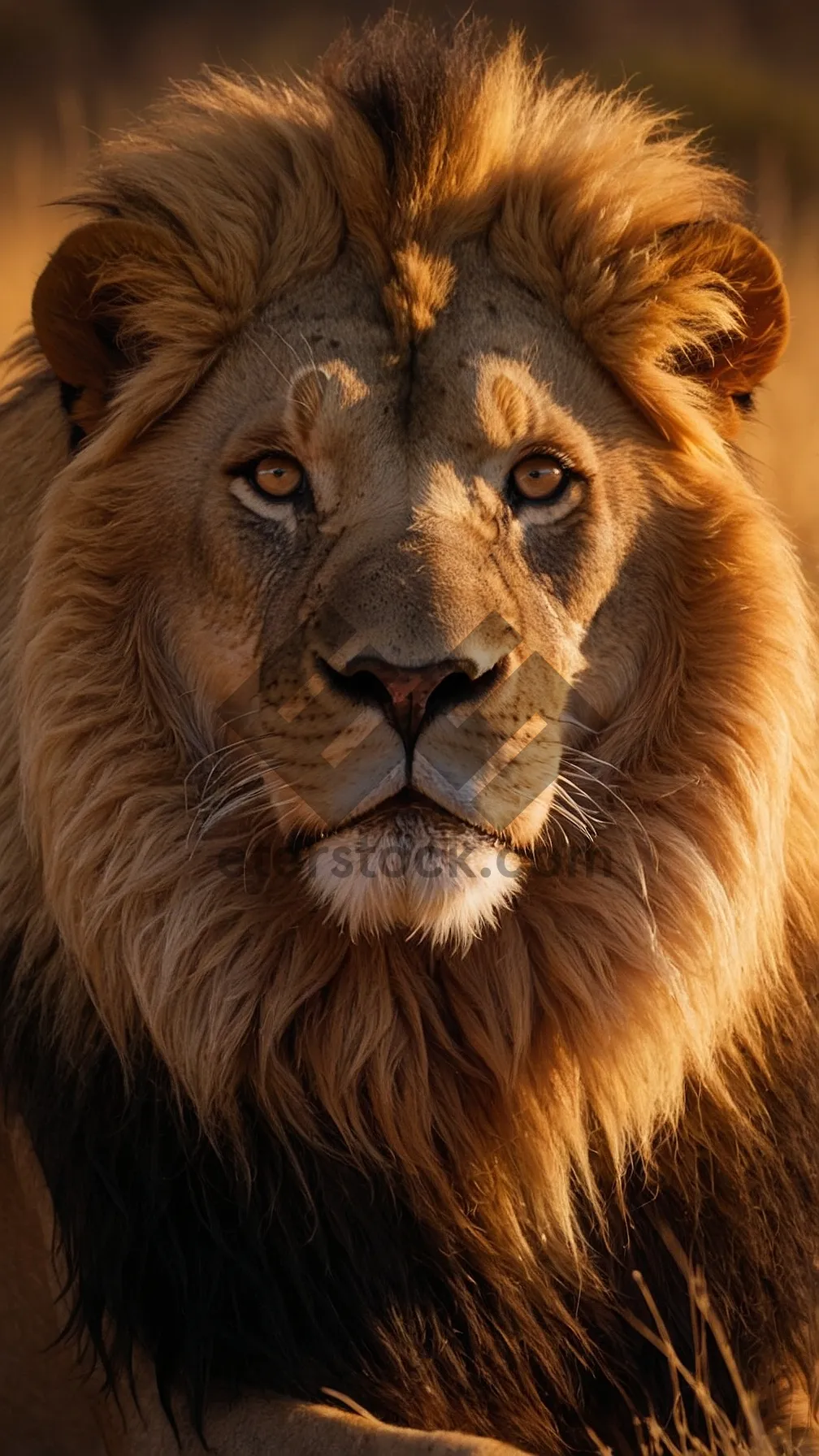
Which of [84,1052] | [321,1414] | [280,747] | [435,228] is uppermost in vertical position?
[435,228]

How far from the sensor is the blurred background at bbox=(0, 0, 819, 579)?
13.2 metres

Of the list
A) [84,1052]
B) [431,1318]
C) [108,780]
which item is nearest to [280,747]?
[108,780]

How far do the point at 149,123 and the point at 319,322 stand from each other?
2.26 ft

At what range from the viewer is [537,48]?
14.0 m

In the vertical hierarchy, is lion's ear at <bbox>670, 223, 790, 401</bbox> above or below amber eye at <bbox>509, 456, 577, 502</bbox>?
above

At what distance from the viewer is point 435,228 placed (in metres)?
3.35

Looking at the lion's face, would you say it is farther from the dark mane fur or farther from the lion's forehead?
the dark mane fur

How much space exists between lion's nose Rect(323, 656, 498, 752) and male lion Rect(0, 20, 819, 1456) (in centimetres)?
15

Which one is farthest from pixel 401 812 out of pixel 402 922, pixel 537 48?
pixel 537 48

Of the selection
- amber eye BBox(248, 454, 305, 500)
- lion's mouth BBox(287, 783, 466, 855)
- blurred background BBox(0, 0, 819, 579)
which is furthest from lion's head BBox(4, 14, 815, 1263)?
blurred background BBox(0, 0, 819, 579)

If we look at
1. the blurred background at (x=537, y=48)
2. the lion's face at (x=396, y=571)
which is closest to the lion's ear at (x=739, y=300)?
the lion's face at (x=396, y=571)

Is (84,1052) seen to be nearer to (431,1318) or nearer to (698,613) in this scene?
(431,1318)

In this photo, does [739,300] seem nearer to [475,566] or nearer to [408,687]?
[475,566]

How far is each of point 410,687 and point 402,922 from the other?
0.41 m
